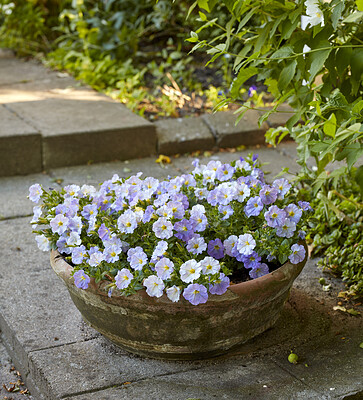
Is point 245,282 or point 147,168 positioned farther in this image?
point 147,168

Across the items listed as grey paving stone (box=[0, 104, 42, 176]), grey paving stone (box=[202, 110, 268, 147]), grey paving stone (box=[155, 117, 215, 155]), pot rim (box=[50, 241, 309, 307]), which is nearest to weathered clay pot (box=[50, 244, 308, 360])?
pot rim (box=[50, 241, 309, 307])

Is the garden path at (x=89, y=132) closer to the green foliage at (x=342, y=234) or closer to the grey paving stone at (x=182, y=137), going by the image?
the grey paving stone at (x=182, y=137)

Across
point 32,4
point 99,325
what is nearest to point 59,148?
point 99,325

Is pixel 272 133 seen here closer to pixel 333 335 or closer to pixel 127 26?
pixel 333 335

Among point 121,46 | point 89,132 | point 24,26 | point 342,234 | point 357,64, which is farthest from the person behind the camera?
point 24,26

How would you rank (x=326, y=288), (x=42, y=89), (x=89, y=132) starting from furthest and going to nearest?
(x=42, y=89), (x=89, y=132), (x=326, y=288)

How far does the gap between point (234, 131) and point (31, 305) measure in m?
2.21

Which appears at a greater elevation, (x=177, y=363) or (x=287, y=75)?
(x=287, y=75)

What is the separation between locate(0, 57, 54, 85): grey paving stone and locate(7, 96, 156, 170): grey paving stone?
101cm

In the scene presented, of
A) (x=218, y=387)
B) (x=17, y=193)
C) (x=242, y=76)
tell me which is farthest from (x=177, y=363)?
(x=17, y=193)

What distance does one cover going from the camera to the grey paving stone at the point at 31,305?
7.39 ft

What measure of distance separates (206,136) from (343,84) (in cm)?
198

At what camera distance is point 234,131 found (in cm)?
425

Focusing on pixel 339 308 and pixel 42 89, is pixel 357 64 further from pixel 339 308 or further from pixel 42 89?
pixel 42 89
